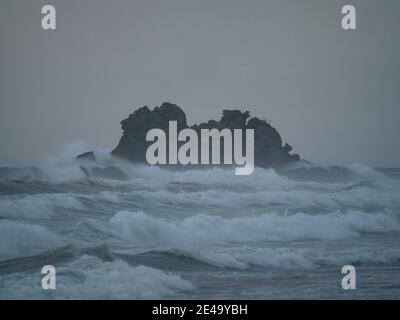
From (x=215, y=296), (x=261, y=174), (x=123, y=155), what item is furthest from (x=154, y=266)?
(x=261, y=174)

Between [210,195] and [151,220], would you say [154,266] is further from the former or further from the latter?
[210,195]

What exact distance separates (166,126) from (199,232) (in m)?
1.65

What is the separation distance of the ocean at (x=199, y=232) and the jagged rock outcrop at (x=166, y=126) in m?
0.54

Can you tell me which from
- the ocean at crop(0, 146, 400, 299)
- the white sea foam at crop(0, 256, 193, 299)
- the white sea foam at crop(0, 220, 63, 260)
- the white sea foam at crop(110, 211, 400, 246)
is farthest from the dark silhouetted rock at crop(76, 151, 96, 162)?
the white sea foam at crop(0, 256, 193, 299)

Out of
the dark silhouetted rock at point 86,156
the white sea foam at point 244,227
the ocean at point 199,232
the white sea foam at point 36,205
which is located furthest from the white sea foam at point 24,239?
the dark silhouetted rock at point 86,156

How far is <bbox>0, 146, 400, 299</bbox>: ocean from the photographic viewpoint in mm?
7848

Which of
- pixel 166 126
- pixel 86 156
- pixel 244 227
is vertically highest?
pixel 166 126

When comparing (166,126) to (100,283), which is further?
(166,126)

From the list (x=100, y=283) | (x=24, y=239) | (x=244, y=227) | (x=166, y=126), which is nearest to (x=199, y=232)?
(x=244, y=227)

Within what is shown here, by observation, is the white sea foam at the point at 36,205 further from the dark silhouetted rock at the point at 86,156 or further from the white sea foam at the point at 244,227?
the white sea foam at the point at 244,227

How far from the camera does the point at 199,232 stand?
9922 mm

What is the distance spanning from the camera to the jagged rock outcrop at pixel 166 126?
9.59 m

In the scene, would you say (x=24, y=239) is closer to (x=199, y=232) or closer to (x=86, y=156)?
(x=86, y=156)

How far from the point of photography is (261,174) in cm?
1166
